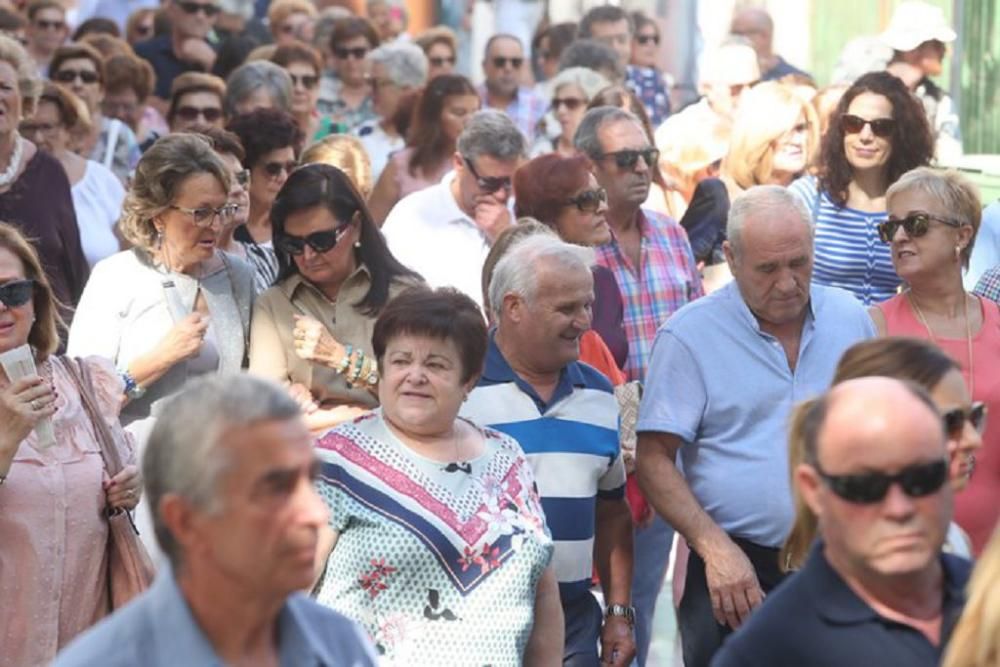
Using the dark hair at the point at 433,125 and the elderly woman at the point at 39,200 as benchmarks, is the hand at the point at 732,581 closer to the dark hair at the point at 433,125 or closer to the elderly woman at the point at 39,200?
the elderly woman at the point at 39,200

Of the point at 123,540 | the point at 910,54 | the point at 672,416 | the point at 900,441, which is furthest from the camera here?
the point at 910,54

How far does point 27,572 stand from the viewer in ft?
19.7

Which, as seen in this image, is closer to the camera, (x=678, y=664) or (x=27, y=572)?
(x=27, y=572)

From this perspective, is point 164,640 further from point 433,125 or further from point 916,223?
point 433,125

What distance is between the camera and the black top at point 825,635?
4.22m

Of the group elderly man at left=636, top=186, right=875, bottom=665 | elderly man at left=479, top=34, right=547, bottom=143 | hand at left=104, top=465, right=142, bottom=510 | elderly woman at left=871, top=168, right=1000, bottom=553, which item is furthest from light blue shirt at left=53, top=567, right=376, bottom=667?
elderly man at left=479, top=34, right=547, bottom=143

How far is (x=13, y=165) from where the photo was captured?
29.8 ft

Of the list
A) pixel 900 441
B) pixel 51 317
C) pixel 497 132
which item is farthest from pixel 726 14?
pixel 900 441

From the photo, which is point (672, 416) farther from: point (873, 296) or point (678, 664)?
point (678, 664)

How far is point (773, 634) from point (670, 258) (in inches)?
190

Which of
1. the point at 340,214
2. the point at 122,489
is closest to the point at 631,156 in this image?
the point at 340,214

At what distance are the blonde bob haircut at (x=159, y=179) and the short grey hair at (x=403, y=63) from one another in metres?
6.45

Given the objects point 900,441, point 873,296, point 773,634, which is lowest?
point 873,296

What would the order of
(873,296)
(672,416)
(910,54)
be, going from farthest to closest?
1. (910,54)
2. (873,296)
3. (672,416)
